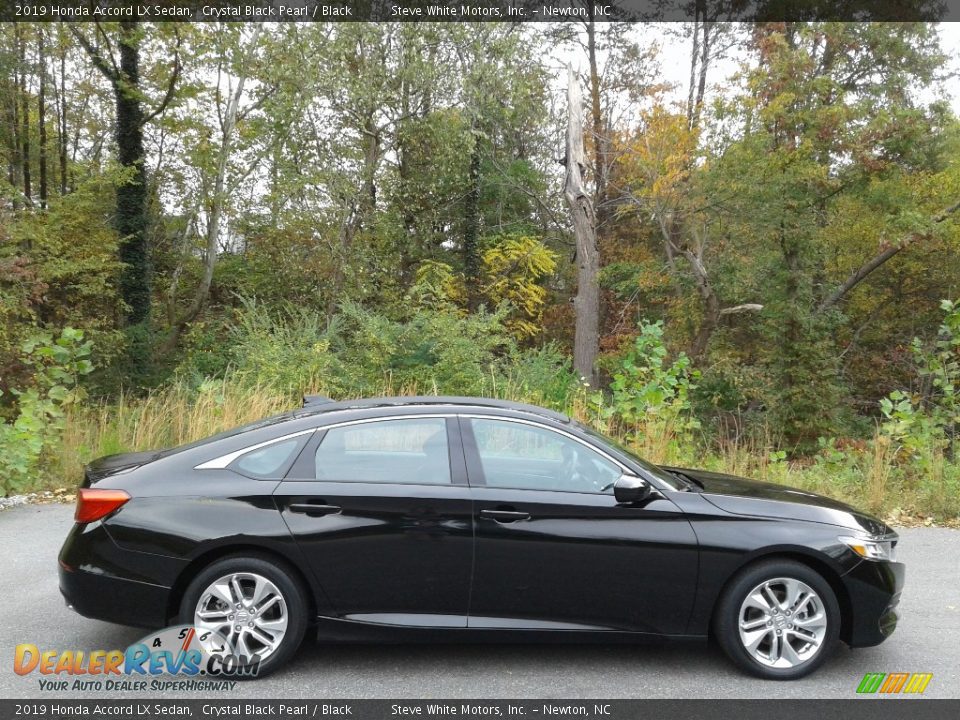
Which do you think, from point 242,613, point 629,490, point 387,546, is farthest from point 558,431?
point 242,613

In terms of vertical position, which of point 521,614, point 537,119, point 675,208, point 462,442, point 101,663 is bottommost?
point 101,663

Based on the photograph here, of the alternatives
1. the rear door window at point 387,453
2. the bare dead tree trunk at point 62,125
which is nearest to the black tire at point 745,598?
the rear door window at point 387,453

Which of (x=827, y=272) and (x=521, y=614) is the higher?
(x=827, y=272)

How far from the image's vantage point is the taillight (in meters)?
4.34

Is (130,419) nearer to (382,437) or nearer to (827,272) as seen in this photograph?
(382,437)

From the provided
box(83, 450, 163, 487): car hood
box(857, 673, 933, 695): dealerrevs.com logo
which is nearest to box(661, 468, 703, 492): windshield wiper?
box(857, 673, 933, 695): dealerrevs.com logo

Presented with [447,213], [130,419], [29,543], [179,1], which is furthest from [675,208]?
[29,543]

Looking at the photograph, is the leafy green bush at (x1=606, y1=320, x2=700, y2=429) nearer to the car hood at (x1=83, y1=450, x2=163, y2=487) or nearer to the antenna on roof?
the antenna on roof

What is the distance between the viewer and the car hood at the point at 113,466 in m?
4.57

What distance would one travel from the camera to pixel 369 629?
4316 millimetres

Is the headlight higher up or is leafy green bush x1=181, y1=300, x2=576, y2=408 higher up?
leafy green bush x1=181, y1=300, x2=576, y2=408

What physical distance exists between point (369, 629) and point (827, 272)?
22.9m

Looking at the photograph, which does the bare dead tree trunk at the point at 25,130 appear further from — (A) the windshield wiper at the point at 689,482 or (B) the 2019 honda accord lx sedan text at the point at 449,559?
(A) the windshield wiper at the point at 689,482

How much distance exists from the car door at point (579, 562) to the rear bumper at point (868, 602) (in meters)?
0.91
